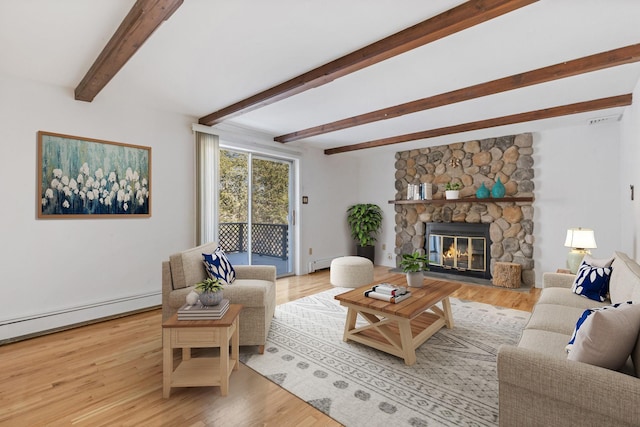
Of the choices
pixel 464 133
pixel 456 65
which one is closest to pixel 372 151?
pixel 464 133

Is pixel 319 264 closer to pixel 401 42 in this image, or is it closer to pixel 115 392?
pixel 115 392

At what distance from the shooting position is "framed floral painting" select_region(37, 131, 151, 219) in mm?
2887

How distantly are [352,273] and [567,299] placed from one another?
244 cm

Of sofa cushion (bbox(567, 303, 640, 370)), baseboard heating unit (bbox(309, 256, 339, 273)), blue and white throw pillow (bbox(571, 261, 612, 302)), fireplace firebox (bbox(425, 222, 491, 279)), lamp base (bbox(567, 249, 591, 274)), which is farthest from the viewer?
baseboard heating unit (bbox(309, 256, 339, 273))

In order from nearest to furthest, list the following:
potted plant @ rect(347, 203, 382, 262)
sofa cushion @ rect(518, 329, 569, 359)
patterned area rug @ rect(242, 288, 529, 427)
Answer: sofa cushion @ rect(518, 329, 569, 359) → patterned area rug @ rect(242, 288, 529, 427) → potted plant @ rect(347, 203, 382, 262)

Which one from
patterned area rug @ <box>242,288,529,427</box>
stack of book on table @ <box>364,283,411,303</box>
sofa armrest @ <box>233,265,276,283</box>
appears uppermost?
sofa armrest @ <box>233,265,276,283</box>

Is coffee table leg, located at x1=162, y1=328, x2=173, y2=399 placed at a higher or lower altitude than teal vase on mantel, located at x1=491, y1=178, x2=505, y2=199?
lower

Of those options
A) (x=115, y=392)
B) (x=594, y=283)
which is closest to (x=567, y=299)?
(x=594, y=283)

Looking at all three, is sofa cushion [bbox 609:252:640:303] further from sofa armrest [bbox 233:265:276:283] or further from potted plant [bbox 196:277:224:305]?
sofa armrest [bbox 233:265:276:283]

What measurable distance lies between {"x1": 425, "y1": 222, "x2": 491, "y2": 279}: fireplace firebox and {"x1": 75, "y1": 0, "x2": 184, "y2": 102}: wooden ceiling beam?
4.97 m

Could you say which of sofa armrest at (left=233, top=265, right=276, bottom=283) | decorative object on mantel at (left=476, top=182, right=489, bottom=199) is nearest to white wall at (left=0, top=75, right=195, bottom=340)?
sofa armrest at (left=233, top=265, right=276, bottom=283)

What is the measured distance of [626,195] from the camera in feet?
11.2

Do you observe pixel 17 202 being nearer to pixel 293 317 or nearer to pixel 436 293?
pixel 293 317

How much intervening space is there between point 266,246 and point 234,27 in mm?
3646
